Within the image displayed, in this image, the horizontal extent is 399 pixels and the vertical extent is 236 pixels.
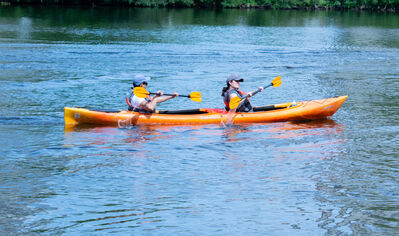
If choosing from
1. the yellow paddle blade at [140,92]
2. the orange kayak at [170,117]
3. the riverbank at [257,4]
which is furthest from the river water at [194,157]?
the riverbank at [257,4]

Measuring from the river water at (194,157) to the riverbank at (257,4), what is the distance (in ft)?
129

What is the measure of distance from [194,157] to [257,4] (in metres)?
60.3

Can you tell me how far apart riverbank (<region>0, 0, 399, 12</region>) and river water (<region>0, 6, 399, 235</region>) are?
39204 mm

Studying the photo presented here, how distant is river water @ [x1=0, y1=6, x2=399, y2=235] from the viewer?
25.3 feet

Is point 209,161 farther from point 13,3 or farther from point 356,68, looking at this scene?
point 13,3

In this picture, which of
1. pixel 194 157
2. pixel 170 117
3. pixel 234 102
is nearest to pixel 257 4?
pixel 234 102

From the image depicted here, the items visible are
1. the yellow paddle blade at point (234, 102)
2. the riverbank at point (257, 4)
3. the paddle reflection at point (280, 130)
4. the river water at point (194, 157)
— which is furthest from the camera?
the riverbank at point (257, 4)

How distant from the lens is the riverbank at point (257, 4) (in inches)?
2454

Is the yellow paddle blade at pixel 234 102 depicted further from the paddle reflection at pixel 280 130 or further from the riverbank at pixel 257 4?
the riverbank at pixel 257 4

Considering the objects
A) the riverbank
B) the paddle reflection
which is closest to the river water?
the paddle reflection

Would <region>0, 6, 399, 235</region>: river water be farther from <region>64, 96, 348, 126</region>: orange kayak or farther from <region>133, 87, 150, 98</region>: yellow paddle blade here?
<region>133, 87, 150, 98</region>: yellow paddle blade

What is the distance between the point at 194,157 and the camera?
10719 millimetres

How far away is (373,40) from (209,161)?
Result: 25459mm

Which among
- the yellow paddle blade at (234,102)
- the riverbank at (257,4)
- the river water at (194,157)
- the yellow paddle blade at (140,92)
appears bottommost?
the river water at (194,157)
